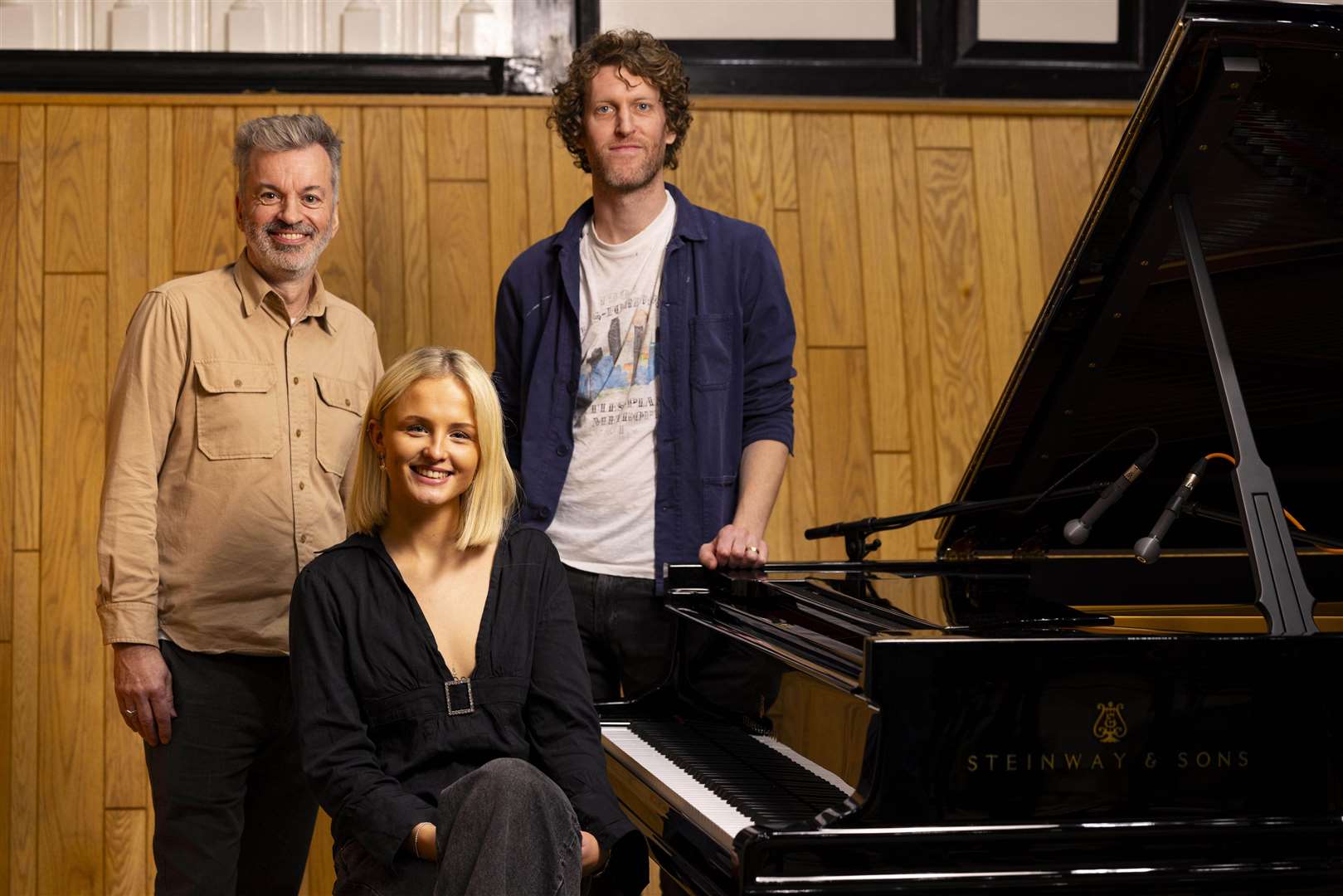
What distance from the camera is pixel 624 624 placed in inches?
91.0

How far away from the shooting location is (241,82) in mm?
3416

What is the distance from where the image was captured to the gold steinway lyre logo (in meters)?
1.51

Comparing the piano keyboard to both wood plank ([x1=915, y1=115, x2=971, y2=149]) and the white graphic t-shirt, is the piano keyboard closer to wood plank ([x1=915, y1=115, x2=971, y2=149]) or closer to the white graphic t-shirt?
the white graphic t-shirt

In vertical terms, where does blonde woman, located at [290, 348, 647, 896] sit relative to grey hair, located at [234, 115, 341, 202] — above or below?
below

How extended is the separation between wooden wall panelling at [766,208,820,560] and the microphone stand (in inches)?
39.0

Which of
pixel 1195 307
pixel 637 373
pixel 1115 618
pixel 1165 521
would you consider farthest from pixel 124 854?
pixel 1195 307

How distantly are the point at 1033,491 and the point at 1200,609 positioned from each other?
1.07 ft

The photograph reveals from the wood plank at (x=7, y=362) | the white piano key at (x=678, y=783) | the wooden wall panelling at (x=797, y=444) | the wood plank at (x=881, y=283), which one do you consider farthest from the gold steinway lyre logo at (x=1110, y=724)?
the wood plank at (x=7, y=362)

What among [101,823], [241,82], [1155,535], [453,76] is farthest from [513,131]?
[1155,535]

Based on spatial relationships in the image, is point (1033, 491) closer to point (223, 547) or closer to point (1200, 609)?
point (1200, 609)

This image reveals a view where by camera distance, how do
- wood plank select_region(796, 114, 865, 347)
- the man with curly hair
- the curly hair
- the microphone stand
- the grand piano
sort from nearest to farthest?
the grand piano < the microphone stand < the man with curly hair < the curly hair < wood plank select_region(796, 114, 865, 347)

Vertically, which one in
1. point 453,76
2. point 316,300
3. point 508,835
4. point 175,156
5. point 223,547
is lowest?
point 508,835

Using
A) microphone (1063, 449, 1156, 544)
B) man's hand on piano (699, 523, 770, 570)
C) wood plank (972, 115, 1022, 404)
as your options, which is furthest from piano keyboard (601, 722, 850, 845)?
wood plank (972, 115, 1022, 404)

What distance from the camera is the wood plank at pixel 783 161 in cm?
356
